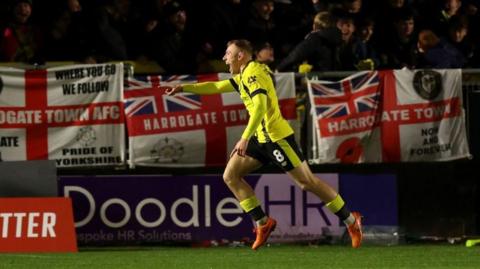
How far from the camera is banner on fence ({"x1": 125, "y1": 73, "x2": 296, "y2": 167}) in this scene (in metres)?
13.6

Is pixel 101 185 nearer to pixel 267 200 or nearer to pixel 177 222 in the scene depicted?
pixel 177 222

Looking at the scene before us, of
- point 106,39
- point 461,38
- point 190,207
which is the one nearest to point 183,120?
point 190,207

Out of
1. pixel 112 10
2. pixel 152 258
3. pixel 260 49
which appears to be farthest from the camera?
pixel 112 10

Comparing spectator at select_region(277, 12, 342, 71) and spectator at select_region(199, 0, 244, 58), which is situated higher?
spectator at select_region(199, 0, 244, 58)

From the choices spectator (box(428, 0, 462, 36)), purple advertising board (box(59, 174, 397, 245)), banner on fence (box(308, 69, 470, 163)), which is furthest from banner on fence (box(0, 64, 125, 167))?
spectator (box(428, 0, 462, 36))

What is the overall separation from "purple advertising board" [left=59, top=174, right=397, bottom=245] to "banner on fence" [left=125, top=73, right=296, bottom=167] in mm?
273

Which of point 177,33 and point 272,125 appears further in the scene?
point 177,33

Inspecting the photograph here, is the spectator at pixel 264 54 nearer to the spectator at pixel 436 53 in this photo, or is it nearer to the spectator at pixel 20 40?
the spectator at pixel 436 53

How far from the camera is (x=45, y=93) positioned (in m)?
13.4

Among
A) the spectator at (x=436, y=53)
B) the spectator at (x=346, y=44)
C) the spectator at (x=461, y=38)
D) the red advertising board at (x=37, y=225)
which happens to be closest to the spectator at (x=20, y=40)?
the red advertising board at (x=37, y=225)

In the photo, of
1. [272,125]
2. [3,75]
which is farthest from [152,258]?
[3,75]

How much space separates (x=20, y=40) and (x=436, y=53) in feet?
17.0

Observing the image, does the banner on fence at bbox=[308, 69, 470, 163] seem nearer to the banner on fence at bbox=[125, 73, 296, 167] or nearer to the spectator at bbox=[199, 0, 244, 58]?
the banner on fence at bbox=[125, 73, 296, 167]

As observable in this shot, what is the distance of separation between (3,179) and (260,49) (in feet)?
11.2
